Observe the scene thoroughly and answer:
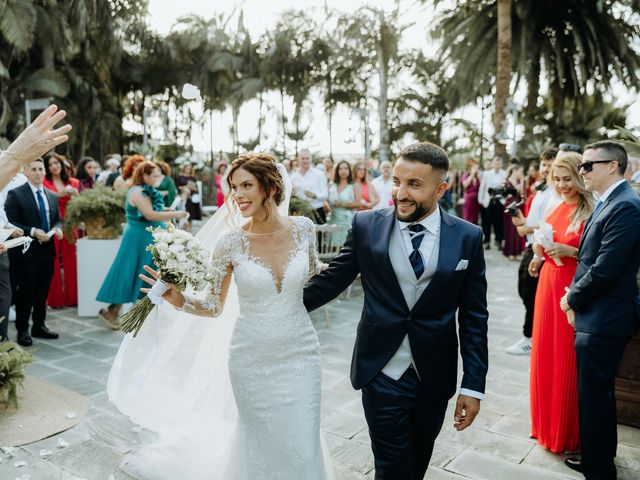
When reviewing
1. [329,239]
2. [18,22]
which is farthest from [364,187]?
[18,22]

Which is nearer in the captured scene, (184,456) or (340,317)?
(184,456)

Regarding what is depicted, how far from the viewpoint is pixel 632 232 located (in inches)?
123

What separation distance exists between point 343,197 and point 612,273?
613 cm

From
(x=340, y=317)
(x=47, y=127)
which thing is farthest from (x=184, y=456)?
(x=340, y=317)

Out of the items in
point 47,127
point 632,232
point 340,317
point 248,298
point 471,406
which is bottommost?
point 340,317

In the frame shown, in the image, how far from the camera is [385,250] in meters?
2.45

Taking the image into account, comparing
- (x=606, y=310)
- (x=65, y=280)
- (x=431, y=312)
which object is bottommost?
(x=65, y=280)

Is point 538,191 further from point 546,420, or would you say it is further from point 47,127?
point 47,127

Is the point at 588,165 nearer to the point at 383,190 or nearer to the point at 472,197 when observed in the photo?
the point at 383,190

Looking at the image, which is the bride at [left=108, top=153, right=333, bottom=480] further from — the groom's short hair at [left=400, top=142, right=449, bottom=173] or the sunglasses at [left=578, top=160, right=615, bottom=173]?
the sunglasses at [left=578, top=160, right=615, bottom=173]

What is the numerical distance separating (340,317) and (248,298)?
4.41 meters

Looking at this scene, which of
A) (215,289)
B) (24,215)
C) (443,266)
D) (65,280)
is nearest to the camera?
(443,266)

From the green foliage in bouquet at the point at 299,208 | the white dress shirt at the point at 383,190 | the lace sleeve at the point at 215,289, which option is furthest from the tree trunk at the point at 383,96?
the lace sleeve at the point at 215,289

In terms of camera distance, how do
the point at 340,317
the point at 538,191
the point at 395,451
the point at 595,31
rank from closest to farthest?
1. the point at 395,451
2. the point at 538,191
3. the point at 340,317
4. the point at 595,31
